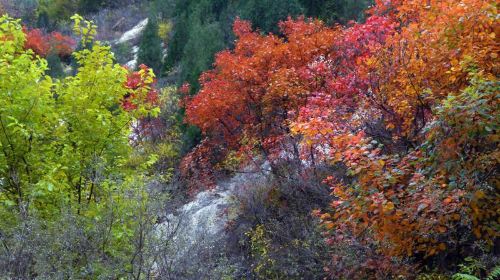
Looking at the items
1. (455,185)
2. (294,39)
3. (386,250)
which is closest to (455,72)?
(455,185)

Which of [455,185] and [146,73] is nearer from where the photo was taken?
[455,185]

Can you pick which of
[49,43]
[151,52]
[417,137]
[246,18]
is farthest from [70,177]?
[49,43]

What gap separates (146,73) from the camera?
9445mm

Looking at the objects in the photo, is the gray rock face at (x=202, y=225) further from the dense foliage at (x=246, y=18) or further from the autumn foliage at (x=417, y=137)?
the dense foliage at (x=246, y=18)

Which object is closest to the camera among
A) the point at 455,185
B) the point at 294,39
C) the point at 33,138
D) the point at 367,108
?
the point at 455,185

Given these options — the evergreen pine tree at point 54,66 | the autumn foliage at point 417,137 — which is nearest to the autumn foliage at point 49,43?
the evergreen pine tree at point 54,66

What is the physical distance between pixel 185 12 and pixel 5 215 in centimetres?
3270

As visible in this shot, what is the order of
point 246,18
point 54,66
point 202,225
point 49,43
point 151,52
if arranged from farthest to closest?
1. point 49,43
2. point 54,66
3. point 151,52
4. point 246,18
5. point 202,225

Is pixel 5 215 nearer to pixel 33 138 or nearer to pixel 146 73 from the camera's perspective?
pixel 33 138

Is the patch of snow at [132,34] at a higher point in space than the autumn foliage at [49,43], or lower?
lower

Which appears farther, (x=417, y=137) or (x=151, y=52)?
(x=151, y=52)

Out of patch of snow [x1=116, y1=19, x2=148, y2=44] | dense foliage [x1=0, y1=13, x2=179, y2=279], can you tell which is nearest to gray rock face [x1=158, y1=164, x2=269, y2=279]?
dense foliage [x1=0, y1=13, x2=179, y2=279]

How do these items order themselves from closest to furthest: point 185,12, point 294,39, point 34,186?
point 34,186, point 294,39, point 185,12

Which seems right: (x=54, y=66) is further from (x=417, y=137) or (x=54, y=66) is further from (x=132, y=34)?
(x=417, y=137)
